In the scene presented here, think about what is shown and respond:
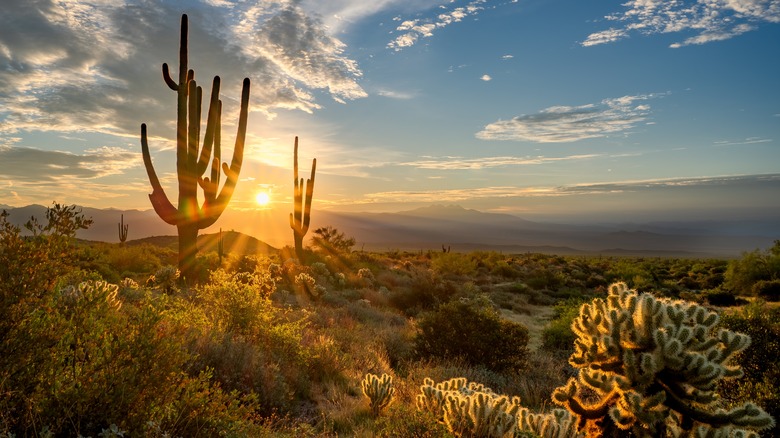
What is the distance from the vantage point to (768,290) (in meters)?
25.7

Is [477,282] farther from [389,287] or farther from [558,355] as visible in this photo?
[558,355]

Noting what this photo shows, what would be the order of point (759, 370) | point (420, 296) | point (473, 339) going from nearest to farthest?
point (759, 370), point (473, 339), point (420, 296)

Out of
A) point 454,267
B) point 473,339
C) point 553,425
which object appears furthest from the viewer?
point 454,267

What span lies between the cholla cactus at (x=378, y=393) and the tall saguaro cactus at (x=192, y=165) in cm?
1059

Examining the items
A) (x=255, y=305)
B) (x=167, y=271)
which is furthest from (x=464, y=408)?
(x=167, y=271)

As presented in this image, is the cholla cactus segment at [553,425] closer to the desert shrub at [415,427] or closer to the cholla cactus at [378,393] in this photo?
the desert shrub at [415,427]

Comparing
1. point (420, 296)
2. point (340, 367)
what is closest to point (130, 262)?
point (420, 296)

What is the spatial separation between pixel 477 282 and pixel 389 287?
864 cm

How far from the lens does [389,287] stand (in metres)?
24.3

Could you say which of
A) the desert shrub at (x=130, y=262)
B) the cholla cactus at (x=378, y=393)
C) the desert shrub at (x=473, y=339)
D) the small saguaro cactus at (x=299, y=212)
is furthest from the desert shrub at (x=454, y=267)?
the cholla cactus at (x=378, y=393)

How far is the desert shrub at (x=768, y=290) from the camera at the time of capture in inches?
998

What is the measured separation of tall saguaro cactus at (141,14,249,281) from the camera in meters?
14.4

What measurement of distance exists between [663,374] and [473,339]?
669 centimetres

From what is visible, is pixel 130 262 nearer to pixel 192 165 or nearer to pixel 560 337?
pixel 192 165
